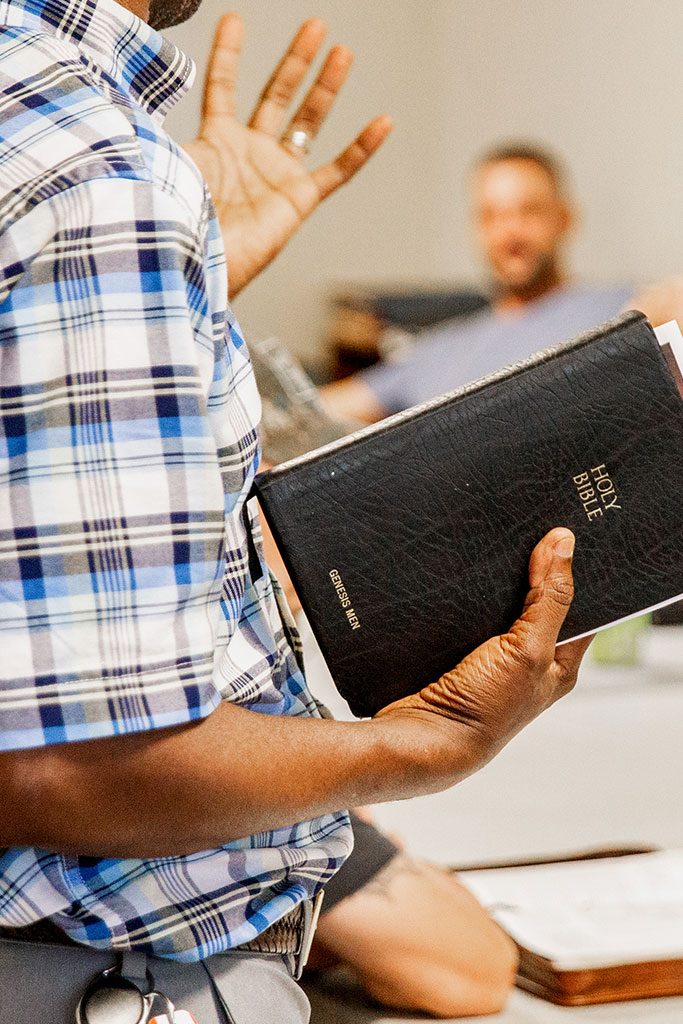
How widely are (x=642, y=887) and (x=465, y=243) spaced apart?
3544mm

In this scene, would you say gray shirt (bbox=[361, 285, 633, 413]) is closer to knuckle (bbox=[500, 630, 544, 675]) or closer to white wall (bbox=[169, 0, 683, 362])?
white wall (bbox=[169, 0, 683, 362])

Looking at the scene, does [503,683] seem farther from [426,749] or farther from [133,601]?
[133,601]

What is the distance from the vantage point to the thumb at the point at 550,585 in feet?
2.28

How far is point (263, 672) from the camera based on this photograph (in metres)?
0.65

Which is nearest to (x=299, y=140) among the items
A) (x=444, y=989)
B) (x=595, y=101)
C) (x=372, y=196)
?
(x=444, y=989)

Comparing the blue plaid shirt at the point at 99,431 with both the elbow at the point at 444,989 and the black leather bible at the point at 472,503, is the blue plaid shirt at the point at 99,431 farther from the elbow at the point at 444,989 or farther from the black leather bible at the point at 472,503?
the elbow at the point at 444,989

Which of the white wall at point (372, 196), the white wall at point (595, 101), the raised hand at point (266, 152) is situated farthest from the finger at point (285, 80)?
the white wall at point (372, 196)

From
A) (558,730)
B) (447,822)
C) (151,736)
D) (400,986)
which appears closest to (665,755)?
(558,730)

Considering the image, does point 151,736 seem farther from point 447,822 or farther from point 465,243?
point 465,243

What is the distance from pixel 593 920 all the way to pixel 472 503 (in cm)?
75

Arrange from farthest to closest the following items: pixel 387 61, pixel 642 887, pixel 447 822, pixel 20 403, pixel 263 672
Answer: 1. pixel 387 61
2. pixel 447 822
3. pixel 642 887
4. pixel 263 672
5. pixel 20 403

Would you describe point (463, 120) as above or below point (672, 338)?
above

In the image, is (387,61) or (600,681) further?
(387,61)

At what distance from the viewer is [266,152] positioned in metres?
1.11
